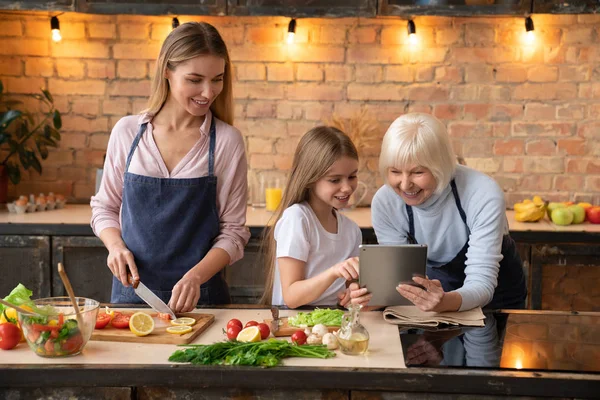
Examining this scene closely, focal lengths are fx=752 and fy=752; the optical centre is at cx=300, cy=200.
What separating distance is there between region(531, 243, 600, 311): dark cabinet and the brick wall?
0.72m

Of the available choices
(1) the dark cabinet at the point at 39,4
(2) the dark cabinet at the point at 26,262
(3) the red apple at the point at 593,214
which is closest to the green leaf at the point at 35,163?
(2) the dark cabinet at the point at 26,262

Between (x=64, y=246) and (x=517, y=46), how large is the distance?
9.05ft

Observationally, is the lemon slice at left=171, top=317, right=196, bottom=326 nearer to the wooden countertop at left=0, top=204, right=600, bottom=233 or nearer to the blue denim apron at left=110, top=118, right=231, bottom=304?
the blue denim apron at left=110, top=118, right=231, bottom=304

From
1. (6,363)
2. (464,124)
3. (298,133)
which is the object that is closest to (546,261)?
(464,124)

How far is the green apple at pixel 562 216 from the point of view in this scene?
3.93 meters

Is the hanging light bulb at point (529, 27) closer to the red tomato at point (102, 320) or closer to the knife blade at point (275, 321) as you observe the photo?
the knife blade at point (275, 321)

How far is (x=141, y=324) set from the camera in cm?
206

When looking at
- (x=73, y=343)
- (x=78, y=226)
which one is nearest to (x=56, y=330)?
(x=73, y=343)

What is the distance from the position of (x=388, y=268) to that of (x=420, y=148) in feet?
1.36

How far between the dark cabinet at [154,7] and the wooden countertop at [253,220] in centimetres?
111

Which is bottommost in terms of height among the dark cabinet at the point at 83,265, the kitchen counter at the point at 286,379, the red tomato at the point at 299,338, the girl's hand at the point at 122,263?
the dark cabinet at the point at 83,265

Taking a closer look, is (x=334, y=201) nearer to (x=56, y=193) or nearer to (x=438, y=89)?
(x=438, y=89)

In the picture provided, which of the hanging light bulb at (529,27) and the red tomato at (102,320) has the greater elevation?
the hanging light bulb at (529,27)

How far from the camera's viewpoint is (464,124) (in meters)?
4.44
